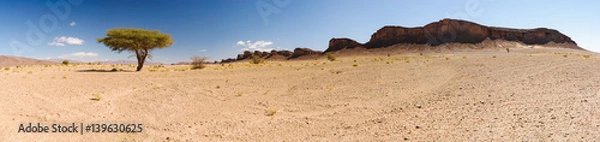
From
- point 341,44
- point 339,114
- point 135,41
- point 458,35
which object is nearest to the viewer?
point 339,114

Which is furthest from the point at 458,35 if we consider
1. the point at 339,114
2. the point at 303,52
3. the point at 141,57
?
the point at 339,114

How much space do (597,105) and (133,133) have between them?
811cm

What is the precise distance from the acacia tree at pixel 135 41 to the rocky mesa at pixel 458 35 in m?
75.6

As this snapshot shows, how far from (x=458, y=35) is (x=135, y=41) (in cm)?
8700

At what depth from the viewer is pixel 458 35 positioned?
87750 mm

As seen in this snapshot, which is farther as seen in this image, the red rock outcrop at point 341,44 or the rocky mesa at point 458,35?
the red rock outcrop at point 341,44

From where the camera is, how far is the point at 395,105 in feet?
23.6

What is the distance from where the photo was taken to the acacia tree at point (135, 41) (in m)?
24.8

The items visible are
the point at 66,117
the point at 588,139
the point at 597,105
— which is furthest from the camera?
the point at 66,117

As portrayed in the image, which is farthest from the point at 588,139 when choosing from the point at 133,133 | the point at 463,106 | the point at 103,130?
the point at 103,130

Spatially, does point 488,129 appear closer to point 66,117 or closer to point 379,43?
point 66,117

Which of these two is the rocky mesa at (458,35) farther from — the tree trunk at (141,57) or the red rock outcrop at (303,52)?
the tree trunk at (141,57)

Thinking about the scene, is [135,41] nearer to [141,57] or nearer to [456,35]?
[141,57]

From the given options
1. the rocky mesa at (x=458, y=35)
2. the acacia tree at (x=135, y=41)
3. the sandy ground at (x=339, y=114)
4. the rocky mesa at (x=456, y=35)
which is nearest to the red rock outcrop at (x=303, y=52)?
the rocky mesa at (x=456, y=35)
